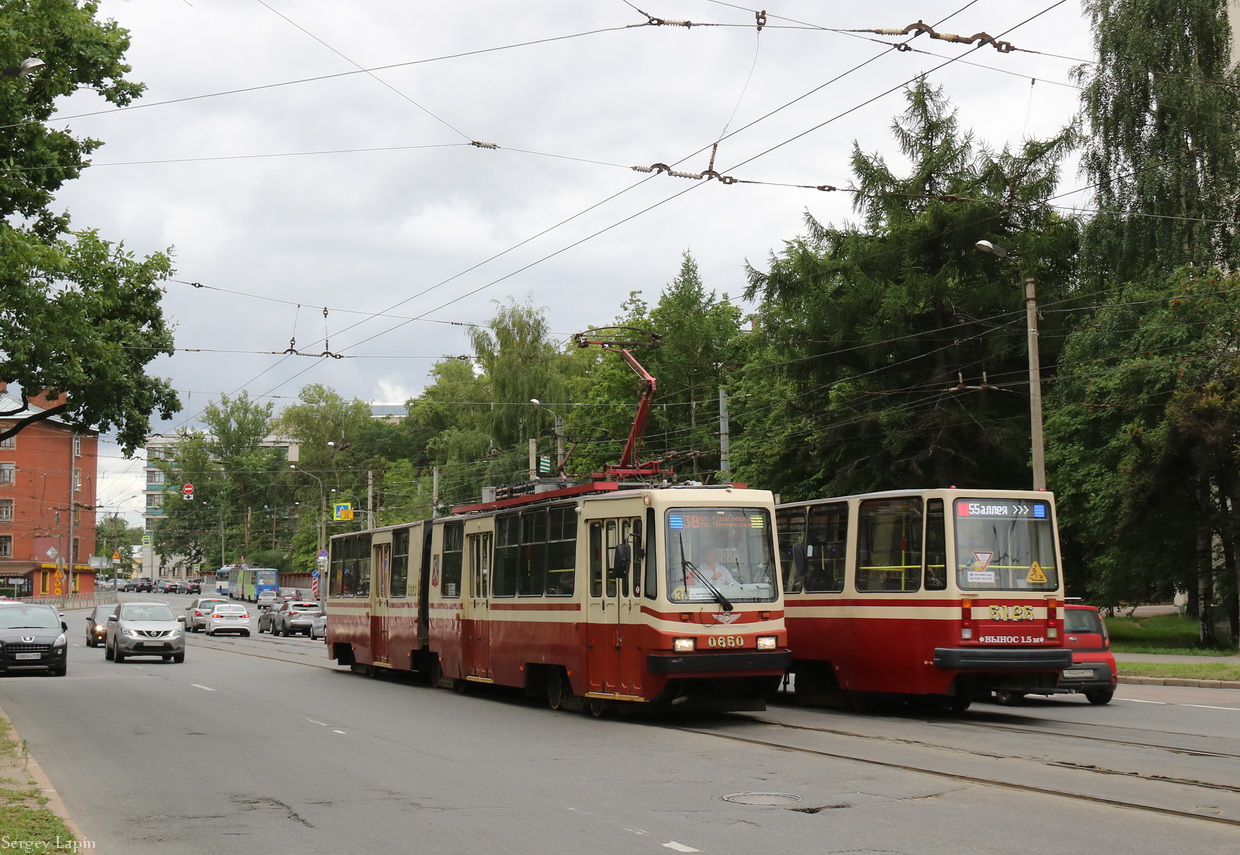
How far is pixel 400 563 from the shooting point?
25062 millimetres

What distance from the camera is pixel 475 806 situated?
32.6 feet

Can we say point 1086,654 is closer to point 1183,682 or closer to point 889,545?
point 889,545

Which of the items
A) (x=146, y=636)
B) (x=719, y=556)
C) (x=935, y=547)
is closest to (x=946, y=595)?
(x=935, y=547)

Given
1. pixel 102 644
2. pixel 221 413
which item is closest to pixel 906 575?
pixel 102 644

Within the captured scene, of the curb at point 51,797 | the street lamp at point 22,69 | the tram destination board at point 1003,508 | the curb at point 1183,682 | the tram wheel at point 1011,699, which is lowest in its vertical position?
the curb at point 1183,682

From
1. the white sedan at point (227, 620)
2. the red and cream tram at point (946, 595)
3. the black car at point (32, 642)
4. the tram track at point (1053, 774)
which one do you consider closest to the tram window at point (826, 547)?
the red and cream tram at point (946, 595)

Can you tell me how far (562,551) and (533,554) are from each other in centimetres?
107

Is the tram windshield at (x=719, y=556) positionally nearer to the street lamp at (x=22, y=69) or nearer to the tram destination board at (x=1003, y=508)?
the tram destination board at (x=1003, y=508)

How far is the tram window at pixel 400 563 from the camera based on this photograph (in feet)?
81.2

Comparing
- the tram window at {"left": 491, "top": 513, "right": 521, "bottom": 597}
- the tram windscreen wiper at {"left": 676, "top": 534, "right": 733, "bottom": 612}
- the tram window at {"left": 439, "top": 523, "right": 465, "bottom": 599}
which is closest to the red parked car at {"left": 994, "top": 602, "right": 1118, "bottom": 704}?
the tram windscreen wiper at {"left": 676, "top": 534, "right": 733, "bottom": 612}

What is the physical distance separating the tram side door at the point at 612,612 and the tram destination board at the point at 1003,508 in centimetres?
411

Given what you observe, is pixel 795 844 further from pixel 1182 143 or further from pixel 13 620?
pixel 1182 143

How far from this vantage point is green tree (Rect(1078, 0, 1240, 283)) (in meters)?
34.3

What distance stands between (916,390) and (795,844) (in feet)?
108
